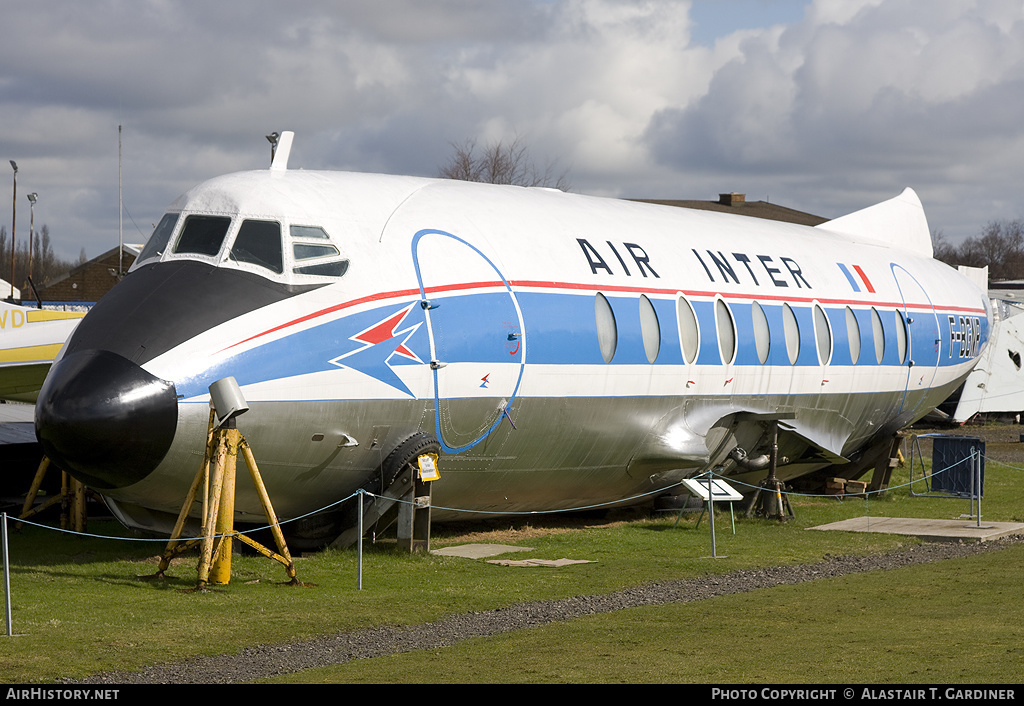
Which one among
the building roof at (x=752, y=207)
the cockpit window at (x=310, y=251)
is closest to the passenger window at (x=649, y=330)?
the cockpit window at (x=310, y=251)

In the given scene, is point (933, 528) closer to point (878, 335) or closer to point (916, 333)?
point (878, 335)

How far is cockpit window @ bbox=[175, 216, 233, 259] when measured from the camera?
14195 mm

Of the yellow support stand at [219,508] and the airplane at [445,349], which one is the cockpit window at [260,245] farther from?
the yellow support stand at [219,508]

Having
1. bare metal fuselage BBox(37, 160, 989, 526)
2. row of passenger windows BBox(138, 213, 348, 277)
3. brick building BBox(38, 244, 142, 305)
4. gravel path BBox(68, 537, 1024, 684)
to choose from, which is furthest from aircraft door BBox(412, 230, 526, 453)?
brick building BBox(38, 244, 142, 305)

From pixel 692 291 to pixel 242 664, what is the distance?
1027 cm

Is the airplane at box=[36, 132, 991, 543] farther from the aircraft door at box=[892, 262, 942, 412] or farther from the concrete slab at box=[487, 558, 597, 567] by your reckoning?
the aircraft door at box=[892, 262, 942, 412]

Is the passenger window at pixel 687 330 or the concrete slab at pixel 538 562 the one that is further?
the passenger window at pixel 687 330

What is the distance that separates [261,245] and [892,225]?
17.7 m

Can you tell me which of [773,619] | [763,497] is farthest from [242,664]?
[763,497]

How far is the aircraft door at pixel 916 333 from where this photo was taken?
2417cm

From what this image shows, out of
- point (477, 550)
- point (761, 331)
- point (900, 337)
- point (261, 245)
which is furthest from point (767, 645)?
point (900, 337)

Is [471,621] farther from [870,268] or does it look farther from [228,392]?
[870,268]

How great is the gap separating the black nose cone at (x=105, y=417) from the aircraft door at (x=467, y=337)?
11.4 ft
